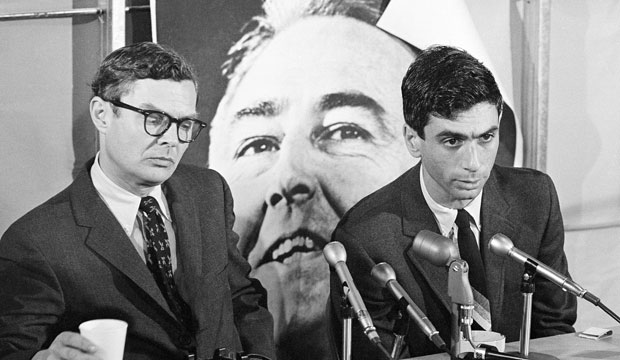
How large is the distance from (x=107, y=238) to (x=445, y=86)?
132 cm

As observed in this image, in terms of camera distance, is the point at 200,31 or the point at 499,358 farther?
the point at 200,31

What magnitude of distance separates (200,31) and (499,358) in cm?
168

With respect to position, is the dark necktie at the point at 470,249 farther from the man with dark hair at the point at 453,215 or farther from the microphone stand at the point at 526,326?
the microphone stand at the point at 526,326

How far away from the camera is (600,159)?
15.2 ft

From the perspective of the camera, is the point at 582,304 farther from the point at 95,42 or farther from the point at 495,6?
the point at 95,42

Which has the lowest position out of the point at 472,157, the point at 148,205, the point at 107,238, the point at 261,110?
the point at 107,238

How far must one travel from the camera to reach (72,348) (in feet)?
8.54

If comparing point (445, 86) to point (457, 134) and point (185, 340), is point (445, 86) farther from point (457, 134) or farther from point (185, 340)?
point (185, 340)

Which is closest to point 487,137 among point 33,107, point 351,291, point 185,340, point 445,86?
point 445,86

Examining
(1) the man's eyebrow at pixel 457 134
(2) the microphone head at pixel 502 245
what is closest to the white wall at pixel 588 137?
(1) the man's eyebrow at pixel 457 134

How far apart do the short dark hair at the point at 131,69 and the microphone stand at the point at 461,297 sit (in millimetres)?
1114

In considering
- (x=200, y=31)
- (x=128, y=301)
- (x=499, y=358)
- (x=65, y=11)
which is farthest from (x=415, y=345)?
(x=65, y=11)

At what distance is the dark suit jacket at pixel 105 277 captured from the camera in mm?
2986

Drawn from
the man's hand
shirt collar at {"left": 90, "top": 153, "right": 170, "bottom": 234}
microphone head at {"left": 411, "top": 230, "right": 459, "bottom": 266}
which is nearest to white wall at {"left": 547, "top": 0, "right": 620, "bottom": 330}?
microphone head at {"left": 411, "top": 230, "right": 459, "bottom": 266}
